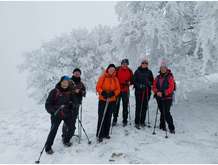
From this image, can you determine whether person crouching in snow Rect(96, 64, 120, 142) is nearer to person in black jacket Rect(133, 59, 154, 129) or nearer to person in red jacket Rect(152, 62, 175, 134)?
person in black jacket Rect(133, 59, 154, 129)

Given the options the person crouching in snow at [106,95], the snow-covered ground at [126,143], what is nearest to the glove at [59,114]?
the snow-covered ground at [126,143]

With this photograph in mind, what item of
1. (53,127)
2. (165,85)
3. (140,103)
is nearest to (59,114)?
(53,127)

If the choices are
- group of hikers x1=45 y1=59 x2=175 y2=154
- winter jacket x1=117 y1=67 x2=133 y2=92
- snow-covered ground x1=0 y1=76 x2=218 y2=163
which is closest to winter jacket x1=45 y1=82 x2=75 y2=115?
group of hikers x1=45 y1=59 x2=175 y2=154

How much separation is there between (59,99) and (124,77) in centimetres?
251

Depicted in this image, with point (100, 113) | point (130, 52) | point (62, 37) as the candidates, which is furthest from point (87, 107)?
point (62, 37)

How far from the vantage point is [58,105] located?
723cm

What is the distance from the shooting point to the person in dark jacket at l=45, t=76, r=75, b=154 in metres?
7.16

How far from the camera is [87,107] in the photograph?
43.0 feet

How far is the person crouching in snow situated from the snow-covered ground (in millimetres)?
521

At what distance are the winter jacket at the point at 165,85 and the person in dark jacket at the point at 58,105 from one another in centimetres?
282

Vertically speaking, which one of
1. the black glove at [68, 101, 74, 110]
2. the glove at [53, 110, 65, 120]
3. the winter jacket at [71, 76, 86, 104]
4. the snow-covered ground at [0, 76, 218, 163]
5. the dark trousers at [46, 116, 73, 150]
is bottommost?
the snow-covered ground at [0, 76, 218, 163]

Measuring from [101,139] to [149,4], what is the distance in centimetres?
514

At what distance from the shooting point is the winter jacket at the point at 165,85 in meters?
8.25

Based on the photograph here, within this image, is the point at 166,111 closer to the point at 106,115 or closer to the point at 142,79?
the point at 142,79
